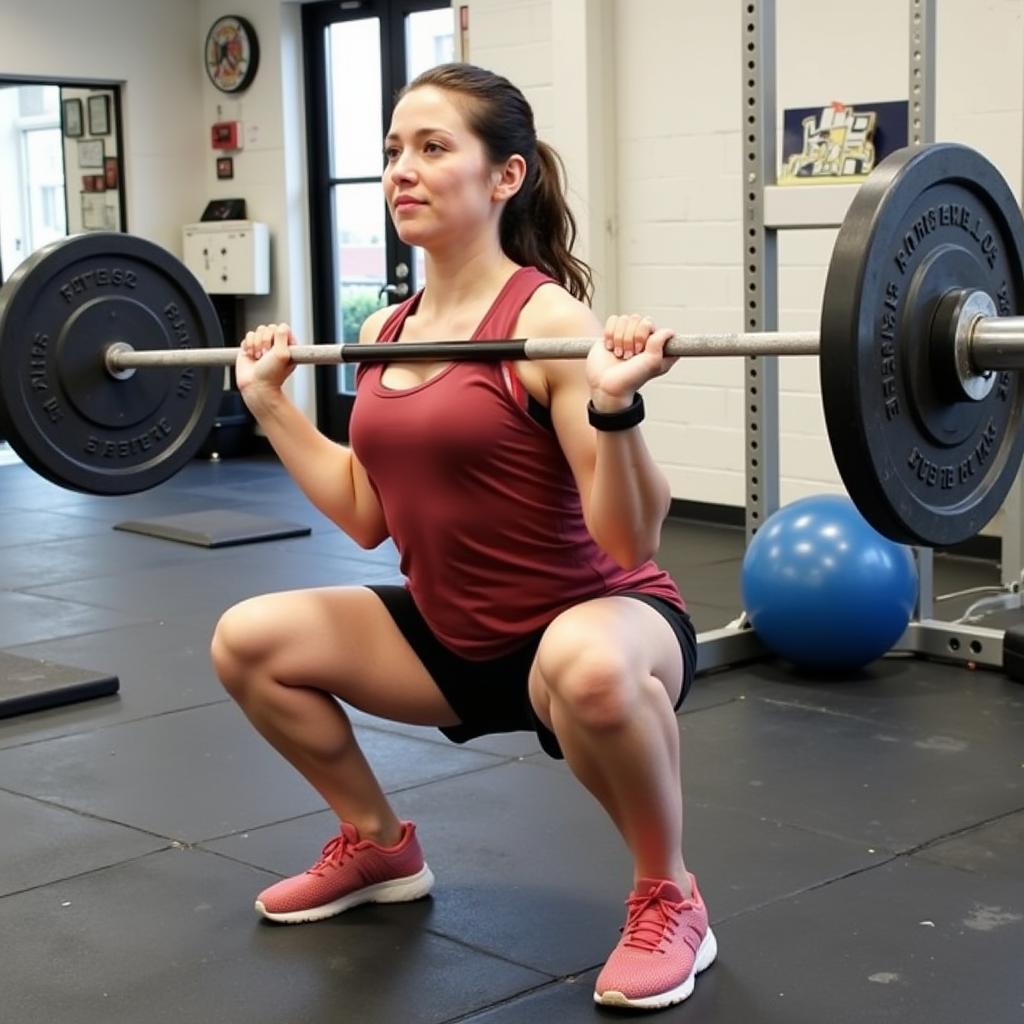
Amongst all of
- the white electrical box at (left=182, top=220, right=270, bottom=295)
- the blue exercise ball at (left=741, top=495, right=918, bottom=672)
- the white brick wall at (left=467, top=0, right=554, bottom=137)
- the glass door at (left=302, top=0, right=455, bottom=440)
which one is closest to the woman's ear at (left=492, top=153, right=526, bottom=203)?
the blue exercise ball at (left=741, top=495, right=918, bottom=672)

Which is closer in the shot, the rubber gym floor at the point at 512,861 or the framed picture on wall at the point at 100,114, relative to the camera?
the rubber gym floor at the point at 512,861

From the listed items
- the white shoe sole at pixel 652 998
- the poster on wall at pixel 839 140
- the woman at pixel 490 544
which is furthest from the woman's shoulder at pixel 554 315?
the poster on wall at pixel 839 140

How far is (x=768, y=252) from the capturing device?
11.8 ft

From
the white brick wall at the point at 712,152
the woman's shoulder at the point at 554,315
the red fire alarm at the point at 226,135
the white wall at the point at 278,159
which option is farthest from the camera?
the red fire alarm at the point at 226,135

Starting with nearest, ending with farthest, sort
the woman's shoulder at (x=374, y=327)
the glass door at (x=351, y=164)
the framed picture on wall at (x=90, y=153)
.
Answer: the woman's shoulder at (x=374, y=327)
the glass door at (x=351, y=164)
the framed picture on wall at (x=90, y=153)

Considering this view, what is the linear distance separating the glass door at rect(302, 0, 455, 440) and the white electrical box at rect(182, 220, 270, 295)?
10.4 inches

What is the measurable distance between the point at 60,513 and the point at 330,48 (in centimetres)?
290

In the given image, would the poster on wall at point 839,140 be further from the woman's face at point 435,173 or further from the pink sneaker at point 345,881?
the pink sneaker at point 345,881

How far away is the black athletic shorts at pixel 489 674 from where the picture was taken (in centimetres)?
206

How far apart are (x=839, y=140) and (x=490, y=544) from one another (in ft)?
7.65

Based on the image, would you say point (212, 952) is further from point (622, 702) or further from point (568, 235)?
point (568, 235)

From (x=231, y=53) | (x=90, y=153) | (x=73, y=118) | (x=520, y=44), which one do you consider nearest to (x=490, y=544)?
(x=520, y=44)

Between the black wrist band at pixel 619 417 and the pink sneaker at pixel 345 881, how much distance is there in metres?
0.78

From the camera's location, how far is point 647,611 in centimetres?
201
